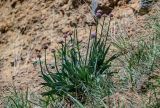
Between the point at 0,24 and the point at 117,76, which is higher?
the point at 0,24

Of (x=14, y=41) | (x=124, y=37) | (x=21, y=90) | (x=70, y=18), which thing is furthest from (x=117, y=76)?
(x=14, y=41)

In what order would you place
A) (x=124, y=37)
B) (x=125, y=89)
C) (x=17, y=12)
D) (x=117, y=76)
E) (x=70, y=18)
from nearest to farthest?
1. (x=125, y=89)
2. (x=117, y=76)
3. (x=124, y=37)
4. (x=70, y=18)
5. (x=17, y=12)

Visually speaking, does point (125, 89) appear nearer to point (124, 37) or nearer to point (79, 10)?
point (124, 37)

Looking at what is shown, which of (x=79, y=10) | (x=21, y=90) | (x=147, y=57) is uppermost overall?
(x=79, y=10)

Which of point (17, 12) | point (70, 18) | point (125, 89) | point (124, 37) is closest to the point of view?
point (125, 89)

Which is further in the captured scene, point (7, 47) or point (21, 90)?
point (7, 47)

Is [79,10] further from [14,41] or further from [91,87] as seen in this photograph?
[91,87]
